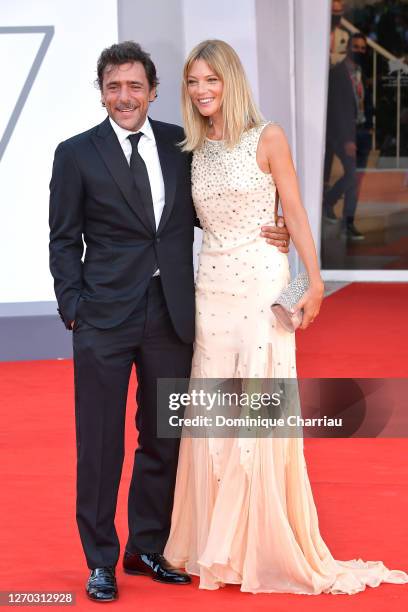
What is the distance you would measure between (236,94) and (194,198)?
Result: 35 centimetres

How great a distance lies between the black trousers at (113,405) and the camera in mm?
3482

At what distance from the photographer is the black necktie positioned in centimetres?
344

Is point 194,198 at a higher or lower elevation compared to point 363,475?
higher

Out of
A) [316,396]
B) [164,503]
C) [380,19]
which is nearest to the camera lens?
[164,503]

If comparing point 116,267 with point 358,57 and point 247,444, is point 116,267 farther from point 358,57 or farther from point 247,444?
point 358,57

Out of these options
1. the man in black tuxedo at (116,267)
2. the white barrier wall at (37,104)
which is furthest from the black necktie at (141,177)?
the white barrier wall at (37,104)

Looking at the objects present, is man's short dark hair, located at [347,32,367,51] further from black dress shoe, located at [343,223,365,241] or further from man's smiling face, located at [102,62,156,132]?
man's smiling face, located at [102,62,156,132]

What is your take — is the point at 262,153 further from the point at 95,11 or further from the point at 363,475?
the point at 95,11

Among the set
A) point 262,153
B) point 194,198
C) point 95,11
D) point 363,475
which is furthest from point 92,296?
point 95,11

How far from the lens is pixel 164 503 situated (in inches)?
146

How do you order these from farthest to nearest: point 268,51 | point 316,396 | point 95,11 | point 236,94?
point 268,51 < point 95,11 < point 316,396 < point 236,94

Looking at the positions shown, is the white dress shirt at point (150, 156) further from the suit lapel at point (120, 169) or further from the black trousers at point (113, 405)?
the black trousers at point (113, 405)

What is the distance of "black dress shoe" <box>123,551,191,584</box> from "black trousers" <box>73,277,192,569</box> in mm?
160

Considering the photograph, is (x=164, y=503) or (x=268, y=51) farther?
(x=268, y=51)
